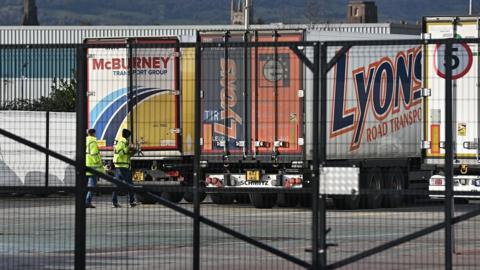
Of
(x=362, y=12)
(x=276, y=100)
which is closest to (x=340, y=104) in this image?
(x=276, y=100)

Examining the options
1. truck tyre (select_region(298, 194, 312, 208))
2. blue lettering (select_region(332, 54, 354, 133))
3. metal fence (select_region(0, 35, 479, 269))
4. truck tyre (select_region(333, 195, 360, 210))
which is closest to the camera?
metal fence (select_region(0, 35, 479, 269))

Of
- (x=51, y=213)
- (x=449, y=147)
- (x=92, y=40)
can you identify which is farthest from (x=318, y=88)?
(x=92, y=40)


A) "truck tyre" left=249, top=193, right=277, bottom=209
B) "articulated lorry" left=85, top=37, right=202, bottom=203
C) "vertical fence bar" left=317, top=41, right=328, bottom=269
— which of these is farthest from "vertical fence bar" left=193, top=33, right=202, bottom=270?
"truck tyre" left=249, top=193, right=277, bottom=209

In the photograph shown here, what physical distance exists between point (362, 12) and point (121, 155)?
94489mm

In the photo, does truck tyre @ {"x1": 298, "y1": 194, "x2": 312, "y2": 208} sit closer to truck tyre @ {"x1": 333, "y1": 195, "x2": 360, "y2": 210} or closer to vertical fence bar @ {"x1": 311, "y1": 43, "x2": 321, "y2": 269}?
truck tyre @ {"x1": 333, "y1": 195, "x2": 360, "y2": 210}

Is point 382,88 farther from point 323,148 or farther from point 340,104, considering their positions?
point 323,148

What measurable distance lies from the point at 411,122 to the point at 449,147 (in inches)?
140

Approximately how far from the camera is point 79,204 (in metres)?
14.7

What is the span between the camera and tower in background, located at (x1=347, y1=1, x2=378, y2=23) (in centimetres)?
11689

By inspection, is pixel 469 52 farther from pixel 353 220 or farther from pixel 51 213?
pixel 51 213

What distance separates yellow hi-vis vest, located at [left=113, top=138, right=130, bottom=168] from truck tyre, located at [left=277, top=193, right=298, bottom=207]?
15.4 ft

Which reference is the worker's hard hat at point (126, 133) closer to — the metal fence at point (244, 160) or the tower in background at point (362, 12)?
the metal fence at point (244, 160)

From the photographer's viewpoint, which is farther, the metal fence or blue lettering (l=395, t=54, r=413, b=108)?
blue lettering (l=395, t=54, r=413, b=108)

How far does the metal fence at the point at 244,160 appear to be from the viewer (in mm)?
14547
